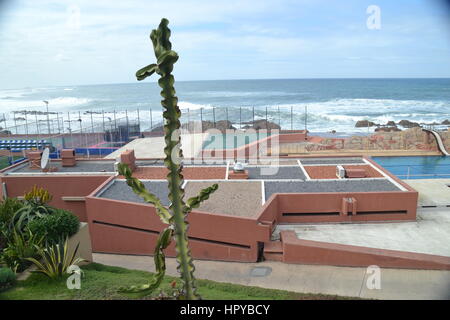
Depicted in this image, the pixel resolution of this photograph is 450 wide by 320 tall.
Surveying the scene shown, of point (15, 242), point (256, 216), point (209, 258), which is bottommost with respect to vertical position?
point (209, 258)

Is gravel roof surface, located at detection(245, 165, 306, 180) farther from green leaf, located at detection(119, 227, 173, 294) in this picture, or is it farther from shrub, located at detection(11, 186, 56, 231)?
green leaf, located at detection(119, 227, 173, 294)

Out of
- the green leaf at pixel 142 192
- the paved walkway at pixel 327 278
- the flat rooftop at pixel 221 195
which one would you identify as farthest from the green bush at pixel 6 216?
the green leaf at pixel 142 192

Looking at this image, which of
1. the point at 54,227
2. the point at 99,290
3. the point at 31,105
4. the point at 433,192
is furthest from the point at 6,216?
the point at 31,105

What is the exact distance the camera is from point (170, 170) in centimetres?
355

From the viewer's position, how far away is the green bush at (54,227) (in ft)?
24.8

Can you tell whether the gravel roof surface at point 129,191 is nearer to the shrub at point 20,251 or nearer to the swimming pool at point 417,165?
the shrub at point 20,251

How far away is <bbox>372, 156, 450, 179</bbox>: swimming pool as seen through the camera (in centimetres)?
2131

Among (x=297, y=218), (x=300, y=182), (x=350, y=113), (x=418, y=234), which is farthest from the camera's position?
(x=350, y=113)

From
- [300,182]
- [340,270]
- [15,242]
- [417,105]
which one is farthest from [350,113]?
[15,242]

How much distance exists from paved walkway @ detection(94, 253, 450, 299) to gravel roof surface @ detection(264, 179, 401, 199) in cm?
301

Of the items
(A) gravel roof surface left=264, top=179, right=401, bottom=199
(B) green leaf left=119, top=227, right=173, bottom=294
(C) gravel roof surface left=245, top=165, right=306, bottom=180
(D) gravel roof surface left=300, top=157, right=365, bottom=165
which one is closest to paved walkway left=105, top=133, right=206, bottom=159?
(C) gravel roof surface left=245, top=165, right=306, bottom=180

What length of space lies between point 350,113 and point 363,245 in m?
59.4

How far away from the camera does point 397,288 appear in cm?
828
